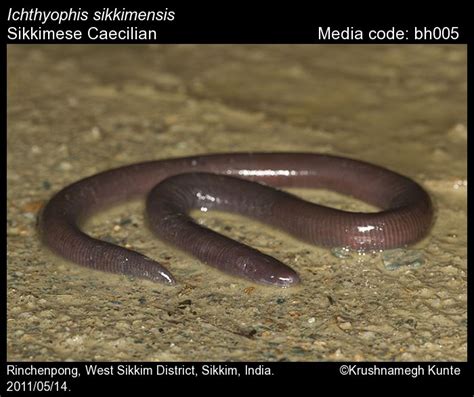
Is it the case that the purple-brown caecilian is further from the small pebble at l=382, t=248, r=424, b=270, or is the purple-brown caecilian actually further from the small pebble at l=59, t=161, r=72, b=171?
the small pebble at l=59, t=161, r=72, b=171

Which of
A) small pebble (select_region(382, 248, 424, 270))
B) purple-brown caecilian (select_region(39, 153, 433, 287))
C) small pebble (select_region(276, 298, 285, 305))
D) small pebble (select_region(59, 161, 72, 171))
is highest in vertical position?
small pebble (select_region(59, 161, 72, 171))

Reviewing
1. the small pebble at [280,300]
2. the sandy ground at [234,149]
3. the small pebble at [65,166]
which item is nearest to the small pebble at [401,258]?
the sandy ground at [234,149]

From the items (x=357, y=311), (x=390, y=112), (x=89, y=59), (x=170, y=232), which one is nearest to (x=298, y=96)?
(x=390, y=112)

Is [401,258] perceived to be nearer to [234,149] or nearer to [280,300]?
[280,300]

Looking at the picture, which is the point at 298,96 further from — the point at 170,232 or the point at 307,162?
the point at 170,232

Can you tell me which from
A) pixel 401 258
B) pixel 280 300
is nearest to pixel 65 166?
pixel 280 300

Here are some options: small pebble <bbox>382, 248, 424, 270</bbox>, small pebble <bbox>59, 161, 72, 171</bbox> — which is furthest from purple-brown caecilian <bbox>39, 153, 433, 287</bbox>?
small pebble <bbox>59, 161, 72, 171</bbox>

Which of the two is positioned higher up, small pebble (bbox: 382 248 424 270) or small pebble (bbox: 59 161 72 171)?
small pebble (bbox: 59 161 72 171)
